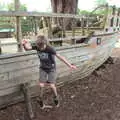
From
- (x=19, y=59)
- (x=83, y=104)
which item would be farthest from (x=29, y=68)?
(x=83, y=104)

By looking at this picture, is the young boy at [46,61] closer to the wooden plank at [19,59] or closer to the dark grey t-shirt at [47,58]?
the dark grey t-shirt at [47,58]

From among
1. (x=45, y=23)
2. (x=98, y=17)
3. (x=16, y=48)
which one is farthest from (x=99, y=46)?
(x=16, y=48)

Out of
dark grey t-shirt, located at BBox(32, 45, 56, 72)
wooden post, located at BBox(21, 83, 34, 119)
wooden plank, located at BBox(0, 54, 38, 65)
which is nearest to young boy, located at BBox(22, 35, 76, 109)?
dark grey t-shirt, located at BBox(32, 45, 56, 72)

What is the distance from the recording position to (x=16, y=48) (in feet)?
18.9

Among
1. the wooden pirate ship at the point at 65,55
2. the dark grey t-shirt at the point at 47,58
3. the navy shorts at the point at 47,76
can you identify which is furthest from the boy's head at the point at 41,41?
the navy shorts at the point at 47,76

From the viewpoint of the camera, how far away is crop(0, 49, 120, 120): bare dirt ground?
5227 mm

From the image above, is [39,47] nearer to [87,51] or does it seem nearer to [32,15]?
[32,15]

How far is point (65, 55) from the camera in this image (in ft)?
21.1

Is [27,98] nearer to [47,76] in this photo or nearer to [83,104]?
[47,76]

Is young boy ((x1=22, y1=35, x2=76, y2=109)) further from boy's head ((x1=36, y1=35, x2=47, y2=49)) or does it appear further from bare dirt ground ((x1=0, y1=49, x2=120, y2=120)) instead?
bare dirt ground ((x1=0, y1=49, x2=120, y2=120))

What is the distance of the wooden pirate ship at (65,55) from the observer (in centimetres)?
529

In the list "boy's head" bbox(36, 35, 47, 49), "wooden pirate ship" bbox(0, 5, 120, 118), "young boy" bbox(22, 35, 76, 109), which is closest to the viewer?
"boy's head" bbox(36, 35, 47, 49)

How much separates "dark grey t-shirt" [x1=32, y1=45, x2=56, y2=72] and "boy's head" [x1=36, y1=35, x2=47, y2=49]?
0.12 metres

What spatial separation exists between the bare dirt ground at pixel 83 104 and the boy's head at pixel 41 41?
1250 millimetres
